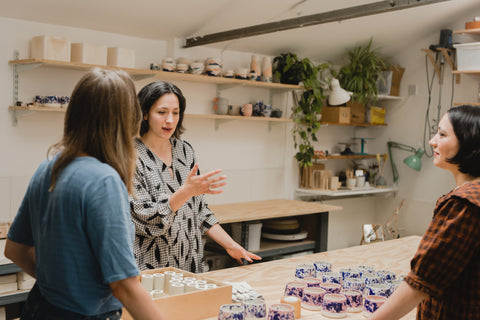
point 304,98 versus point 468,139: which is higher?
point 304,98

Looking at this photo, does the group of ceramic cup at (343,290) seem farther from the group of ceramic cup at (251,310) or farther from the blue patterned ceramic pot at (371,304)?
the group of ceramic cup at (251,310)

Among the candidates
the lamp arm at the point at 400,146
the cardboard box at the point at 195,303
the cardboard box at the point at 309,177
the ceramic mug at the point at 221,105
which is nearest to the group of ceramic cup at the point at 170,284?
the cardboard box at the point at 195,303

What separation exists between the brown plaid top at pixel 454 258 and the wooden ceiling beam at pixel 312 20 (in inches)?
84.3

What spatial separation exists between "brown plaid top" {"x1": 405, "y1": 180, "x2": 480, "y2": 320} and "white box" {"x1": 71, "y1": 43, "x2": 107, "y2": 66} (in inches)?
115

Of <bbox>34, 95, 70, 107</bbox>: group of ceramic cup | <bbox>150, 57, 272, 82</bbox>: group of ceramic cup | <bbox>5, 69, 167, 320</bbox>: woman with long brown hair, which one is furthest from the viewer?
<bbox>150, 57, 272, 82</bbox>: group of ceramic cup

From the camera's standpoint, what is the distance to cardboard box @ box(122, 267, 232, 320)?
1.59m

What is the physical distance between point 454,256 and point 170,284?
90 centimetres

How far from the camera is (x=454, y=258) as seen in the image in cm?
136

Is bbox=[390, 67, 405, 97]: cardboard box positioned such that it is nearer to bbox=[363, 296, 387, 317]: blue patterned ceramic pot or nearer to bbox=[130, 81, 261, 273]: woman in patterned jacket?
bbox=[130, 81, 261, 273]: woman in patterned jacket

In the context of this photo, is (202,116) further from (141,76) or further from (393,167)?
(393,167)

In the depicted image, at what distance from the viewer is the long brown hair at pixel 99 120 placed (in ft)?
3.85

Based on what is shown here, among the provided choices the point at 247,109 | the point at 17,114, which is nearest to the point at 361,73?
the point at 247,109

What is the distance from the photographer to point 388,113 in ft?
20.2

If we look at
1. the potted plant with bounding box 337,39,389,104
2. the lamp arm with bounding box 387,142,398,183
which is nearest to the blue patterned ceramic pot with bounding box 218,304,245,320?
the potted plant with bounding box 337,39,389,104
